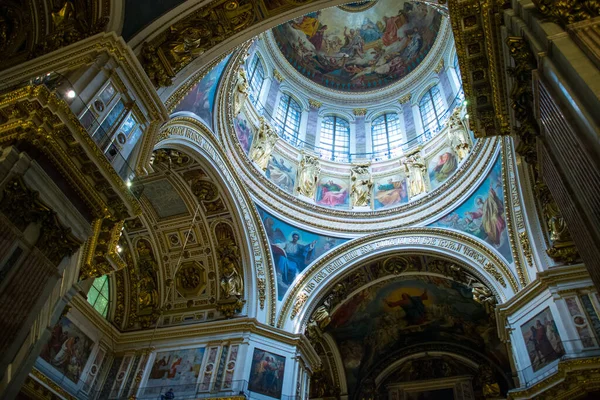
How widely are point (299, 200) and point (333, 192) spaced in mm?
2036

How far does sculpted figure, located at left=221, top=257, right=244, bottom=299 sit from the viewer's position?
15273 mm

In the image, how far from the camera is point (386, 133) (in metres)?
22.1

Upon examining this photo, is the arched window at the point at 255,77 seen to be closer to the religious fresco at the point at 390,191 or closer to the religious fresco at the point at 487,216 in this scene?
the religious fresco at the point at 390,191

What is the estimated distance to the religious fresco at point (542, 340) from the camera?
1091cm

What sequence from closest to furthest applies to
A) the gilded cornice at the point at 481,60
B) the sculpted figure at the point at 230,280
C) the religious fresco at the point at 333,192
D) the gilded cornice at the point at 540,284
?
the gilded cornice at the point at 481,60
the gilded cornice at the point at 540,284
the sculpted figure at the point at 230,280
the religious fresco at the point at 333,192

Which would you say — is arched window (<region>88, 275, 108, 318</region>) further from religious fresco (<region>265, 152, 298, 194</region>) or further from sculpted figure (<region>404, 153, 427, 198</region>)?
sculpted figure (<region>404, 153, 427, 198</region>)

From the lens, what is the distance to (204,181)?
15398 millimetres

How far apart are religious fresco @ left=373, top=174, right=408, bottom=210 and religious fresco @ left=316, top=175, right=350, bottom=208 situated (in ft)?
4.02

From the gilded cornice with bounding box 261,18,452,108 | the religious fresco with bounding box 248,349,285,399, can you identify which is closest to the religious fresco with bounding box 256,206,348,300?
the religious fresco with bounding box 248,349,285,399

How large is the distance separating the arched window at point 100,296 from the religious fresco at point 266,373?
5.87 m

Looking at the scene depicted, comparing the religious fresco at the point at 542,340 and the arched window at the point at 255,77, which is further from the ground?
the arched window at the point at 255,77

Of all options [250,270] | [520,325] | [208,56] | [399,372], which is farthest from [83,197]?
[399,372]

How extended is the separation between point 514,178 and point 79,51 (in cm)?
1156

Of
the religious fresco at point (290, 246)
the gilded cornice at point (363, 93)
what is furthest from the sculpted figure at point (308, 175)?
the gilded cornice at point (363, 93)
